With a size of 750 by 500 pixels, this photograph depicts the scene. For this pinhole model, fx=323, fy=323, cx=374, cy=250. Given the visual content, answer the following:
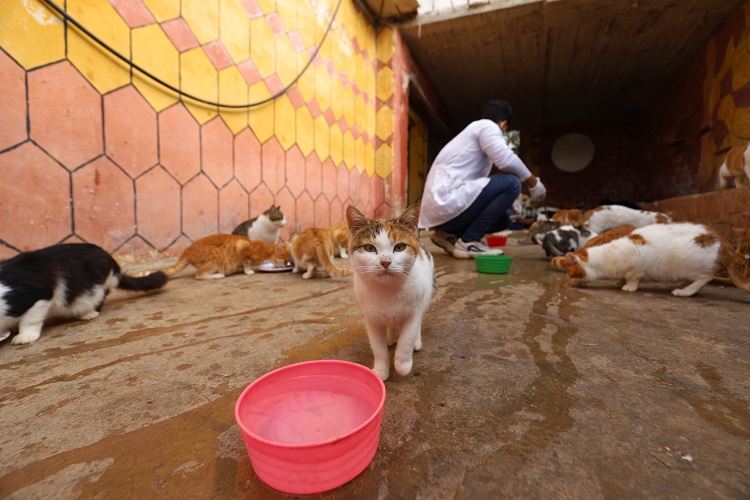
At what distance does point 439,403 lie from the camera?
80 centimetres

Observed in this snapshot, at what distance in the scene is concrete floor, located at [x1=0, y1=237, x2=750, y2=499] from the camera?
1.88 ft

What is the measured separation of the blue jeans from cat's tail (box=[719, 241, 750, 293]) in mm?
1700

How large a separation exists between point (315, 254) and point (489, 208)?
6.16 feet

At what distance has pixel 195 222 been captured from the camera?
2.58 m

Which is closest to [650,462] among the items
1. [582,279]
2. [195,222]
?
[582,279]

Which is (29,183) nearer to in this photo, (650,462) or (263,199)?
(263,199)

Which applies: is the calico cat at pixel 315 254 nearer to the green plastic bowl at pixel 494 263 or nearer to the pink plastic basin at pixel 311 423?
the green plastic bowl at pixel 494 263

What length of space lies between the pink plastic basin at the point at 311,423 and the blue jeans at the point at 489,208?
2.82 meters

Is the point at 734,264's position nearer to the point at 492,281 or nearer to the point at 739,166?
the point at 492,281

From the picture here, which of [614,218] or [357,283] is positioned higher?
[614,218]

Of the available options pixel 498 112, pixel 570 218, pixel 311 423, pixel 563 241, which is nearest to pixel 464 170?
pixel 498 112

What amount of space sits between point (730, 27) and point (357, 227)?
657 cm

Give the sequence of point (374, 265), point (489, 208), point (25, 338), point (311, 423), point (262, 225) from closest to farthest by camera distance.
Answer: point (311, 423) → point (374, 265) → point (25, 338) → point (262, 225) → point (489, 208)

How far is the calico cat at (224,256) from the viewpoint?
7.70 feet
